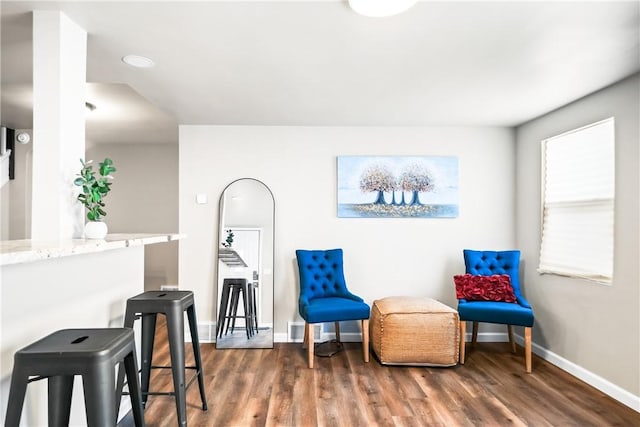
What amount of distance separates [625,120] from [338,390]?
2.90 meters

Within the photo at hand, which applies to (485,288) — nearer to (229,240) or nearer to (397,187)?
(397,187)

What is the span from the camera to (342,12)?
1979mm

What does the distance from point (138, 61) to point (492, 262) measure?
3615mm

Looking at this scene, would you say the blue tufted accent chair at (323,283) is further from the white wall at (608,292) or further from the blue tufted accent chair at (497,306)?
the white wall at (608,292)

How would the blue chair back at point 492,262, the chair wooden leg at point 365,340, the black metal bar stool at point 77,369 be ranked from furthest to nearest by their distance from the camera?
the blue chair back at point 492,262
the chair wooden leg at point 365,340
the black metal bar stool at point 77,369

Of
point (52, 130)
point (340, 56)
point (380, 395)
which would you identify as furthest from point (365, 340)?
point (52, 130)

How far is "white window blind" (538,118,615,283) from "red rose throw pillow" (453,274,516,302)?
417 millimetres

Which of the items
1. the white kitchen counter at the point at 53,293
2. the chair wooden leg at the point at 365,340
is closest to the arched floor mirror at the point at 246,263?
the chair wooden leg at the point at 365,340

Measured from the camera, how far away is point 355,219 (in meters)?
4.38

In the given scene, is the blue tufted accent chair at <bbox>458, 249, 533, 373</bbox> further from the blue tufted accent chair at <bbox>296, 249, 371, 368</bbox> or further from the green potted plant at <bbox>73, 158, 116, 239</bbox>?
the green potted plant at <bbox>73, 158, 116, 239</bbox>

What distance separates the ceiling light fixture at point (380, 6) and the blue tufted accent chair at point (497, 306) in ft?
8.82

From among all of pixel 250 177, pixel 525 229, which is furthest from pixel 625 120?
pixel 250 177

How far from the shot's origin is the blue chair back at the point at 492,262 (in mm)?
3986

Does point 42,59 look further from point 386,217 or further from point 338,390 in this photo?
point 386,217
